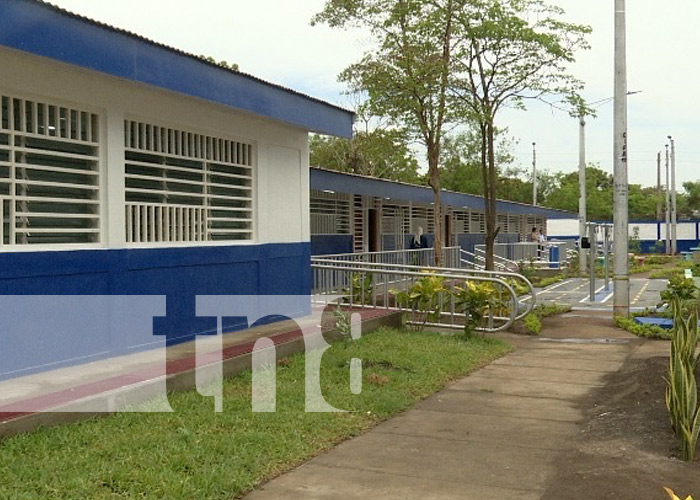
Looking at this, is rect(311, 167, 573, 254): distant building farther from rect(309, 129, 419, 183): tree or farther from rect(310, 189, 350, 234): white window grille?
rect(309, 129, 419, 183): tree

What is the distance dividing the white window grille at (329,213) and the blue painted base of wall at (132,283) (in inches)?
276

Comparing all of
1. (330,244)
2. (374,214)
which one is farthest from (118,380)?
(374,214)

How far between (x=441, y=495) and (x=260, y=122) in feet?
22.5

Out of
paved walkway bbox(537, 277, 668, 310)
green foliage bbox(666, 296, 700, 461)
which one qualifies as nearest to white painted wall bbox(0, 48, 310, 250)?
green foliage bbox(666, 296, 700, 461)

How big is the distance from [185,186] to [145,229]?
1.09 metres

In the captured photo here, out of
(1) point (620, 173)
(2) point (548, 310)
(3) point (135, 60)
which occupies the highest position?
(3) point (135, 60)

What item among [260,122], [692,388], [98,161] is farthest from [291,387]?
[260,122]

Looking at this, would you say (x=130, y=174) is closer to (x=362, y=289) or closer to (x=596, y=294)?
(x=362, y=289)

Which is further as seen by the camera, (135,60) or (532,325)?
(532,325)

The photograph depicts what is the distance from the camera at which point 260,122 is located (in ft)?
36.0

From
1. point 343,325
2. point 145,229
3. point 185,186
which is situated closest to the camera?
point 145,229

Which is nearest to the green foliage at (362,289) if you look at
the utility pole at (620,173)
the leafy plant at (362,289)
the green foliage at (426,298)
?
the leafy plant at (362,289)

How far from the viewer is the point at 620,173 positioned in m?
14.9

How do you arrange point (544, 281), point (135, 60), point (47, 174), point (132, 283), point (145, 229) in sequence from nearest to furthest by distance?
1. point (47, 174)
2. point (135, 60)
3. point (132, 283)
4. point (145, 229)
5. point (544, 281)
